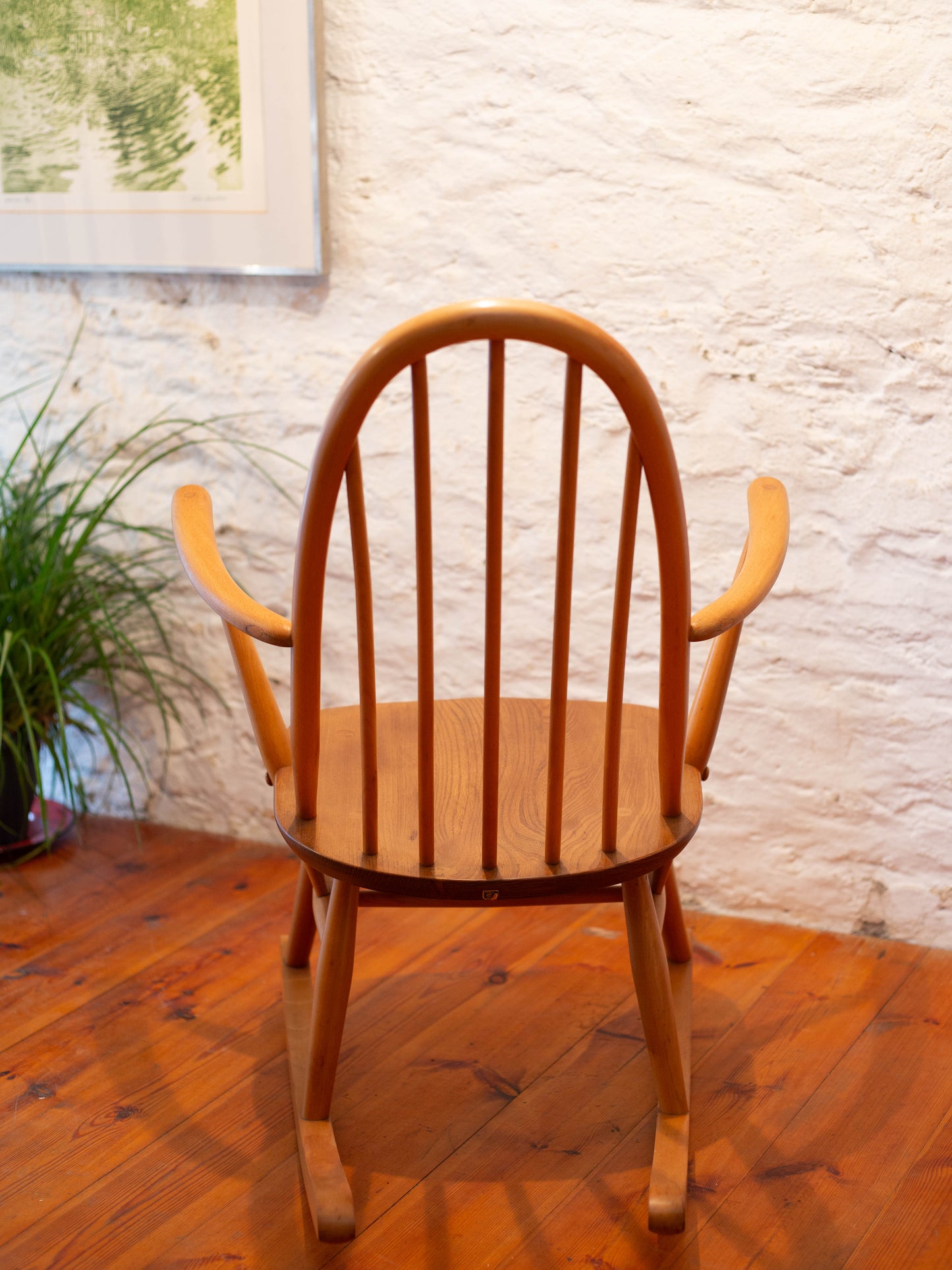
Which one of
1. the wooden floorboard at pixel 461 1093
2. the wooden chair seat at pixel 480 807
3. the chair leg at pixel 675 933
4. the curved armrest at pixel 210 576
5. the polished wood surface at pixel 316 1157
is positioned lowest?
the wooden floorboard at pixel 461 1093

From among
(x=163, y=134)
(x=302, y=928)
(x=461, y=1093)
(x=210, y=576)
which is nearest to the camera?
(x=210, y=576)

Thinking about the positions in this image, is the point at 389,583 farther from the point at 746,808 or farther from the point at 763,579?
the point at 763,579

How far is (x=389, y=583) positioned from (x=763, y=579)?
949mm

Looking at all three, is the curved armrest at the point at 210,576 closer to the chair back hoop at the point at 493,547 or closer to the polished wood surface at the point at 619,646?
the chair back hoop at the point at 493,547

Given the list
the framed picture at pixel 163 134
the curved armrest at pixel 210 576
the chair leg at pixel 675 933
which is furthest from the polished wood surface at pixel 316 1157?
the framed picture at pixel 163 134

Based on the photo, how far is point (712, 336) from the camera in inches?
70.7

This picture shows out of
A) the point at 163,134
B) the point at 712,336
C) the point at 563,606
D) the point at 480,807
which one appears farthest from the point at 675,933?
the point at 163,134

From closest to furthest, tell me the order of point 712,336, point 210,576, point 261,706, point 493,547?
point 493,547 < point 210,576 < point 261,706 < point 712,336

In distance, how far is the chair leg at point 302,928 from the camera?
5.13ft

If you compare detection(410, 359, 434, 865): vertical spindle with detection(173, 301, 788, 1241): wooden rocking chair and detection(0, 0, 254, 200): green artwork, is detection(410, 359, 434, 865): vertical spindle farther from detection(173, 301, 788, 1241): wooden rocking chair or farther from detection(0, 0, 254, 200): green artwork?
detection(0, 0, 254, 200): green artwork

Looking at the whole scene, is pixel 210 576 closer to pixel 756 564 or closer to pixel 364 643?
pixel 364 643

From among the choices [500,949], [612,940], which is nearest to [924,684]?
[612,940]

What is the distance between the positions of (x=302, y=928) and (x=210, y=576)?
0.61 metres

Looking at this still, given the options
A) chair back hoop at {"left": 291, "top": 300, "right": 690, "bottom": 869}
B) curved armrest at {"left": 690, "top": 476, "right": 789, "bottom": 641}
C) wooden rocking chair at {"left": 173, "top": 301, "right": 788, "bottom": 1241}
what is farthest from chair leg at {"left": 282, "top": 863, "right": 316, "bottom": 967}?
curved armrest at {"left": 690, "top": 476, "right": 789, "bottom": 641}
